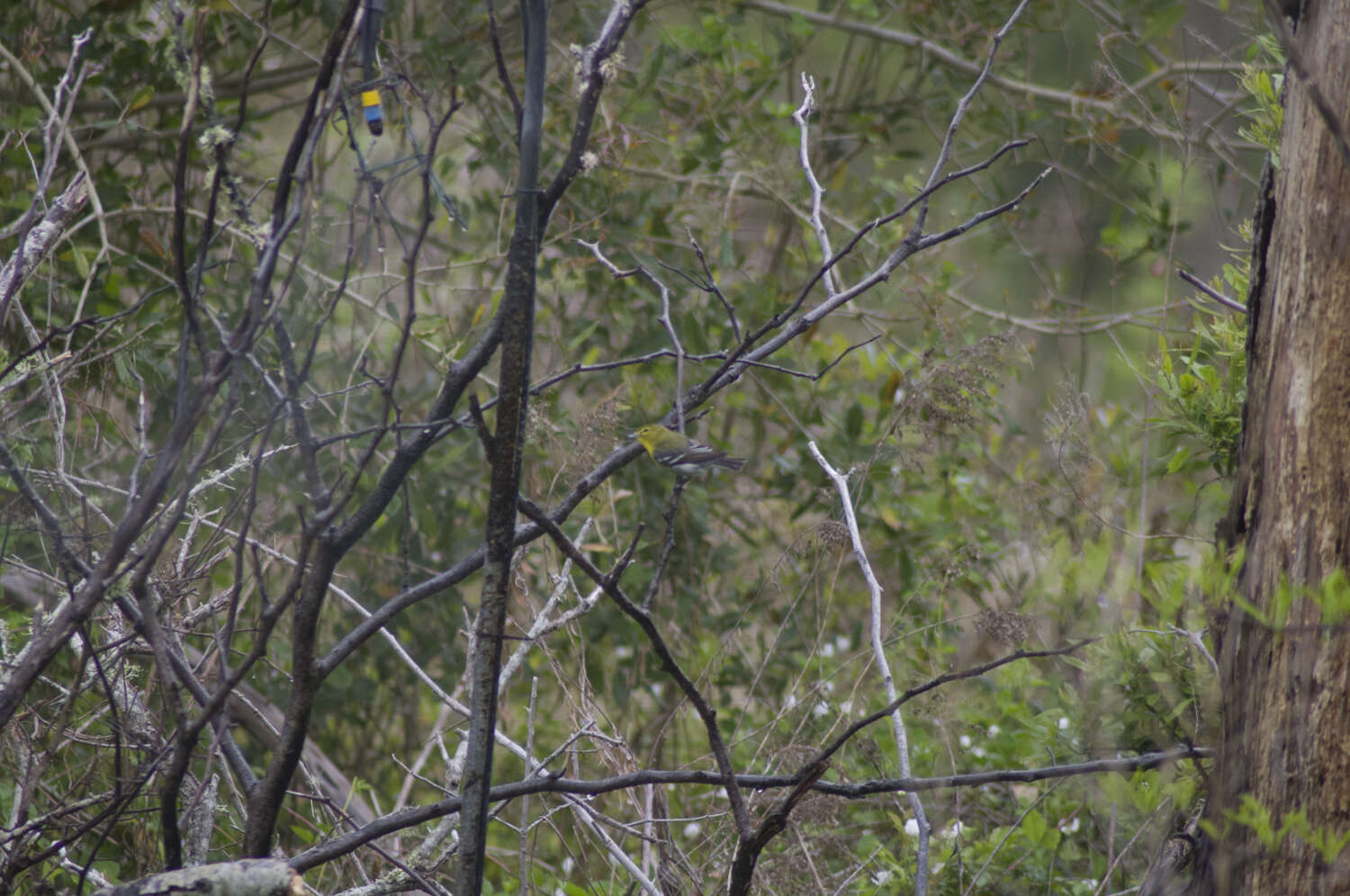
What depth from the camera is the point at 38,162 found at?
3.69 meters

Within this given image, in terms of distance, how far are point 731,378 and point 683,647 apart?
2566 millimetres

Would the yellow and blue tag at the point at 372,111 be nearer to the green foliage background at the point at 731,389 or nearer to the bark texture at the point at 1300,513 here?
the bark texture at the point at 1300,513

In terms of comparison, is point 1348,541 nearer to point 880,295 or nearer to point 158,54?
point 880,295

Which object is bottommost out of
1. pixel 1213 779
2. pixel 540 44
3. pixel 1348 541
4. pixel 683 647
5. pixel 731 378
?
pixel 683 647

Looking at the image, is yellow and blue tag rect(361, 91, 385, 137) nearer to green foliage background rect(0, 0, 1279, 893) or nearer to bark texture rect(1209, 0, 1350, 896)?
bark texture rect(1209, 0, 1350, 896)

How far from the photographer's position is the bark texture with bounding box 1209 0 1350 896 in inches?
59.6

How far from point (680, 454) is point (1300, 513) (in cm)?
164

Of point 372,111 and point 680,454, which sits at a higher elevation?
point 372,111

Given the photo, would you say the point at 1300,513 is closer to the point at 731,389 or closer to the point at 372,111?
the point at 372,111

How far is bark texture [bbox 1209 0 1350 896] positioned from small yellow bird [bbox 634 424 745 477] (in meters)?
1.38

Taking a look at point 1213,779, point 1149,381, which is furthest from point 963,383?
point 1213,779

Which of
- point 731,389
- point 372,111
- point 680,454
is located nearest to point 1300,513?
point 372,111

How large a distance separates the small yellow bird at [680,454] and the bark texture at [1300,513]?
54.5 inches

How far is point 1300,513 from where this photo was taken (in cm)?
158
